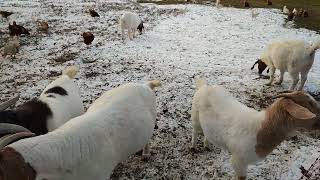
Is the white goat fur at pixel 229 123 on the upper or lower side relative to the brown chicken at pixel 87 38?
upper

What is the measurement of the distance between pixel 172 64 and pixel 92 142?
771 cm

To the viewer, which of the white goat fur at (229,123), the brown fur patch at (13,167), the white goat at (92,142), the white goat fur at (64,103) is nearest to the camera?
the brown fur patch at (13,167)

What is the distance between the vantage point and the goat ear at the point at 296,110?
4.89 meters

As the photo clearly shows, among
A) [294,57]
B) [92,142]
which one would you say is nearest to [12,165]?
[92,142]

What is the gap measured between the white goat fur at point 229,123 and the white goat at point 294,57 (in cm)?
413

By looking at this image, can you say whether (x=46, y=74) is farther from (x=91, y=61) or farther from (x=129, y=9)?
(x=129, y=9)

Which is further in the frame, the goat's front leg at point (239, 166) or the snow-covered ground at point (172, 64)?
the snow-covered ground at point (172, 64)

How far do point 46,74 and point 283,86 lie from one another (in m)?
6.91

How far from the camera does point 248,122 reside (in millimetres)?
5789

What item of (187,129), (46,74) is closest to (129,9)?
(46,74)

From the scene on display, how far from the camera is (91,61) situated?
12.6 meters

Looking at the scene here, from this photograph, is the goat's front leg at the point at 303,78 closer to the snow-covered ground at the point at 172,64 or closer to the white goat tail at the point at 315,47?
the snow-covered ground at the point at 172,64

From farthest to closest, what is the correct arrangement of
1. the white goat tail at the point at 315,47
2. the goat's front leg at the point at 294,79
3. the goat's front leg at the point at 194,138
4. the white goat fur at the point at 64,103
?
1. the goat's front leg at the point at 294,79
2. the white goat tail at the point at 315,47
3. the goat's front leg at the point at 194,138
4. the white goat fur at the point at 64,103

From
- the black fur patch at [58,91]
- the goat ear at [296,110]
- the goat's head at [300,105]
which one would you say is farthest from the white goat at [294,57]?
the black fur patch at [58,91]
